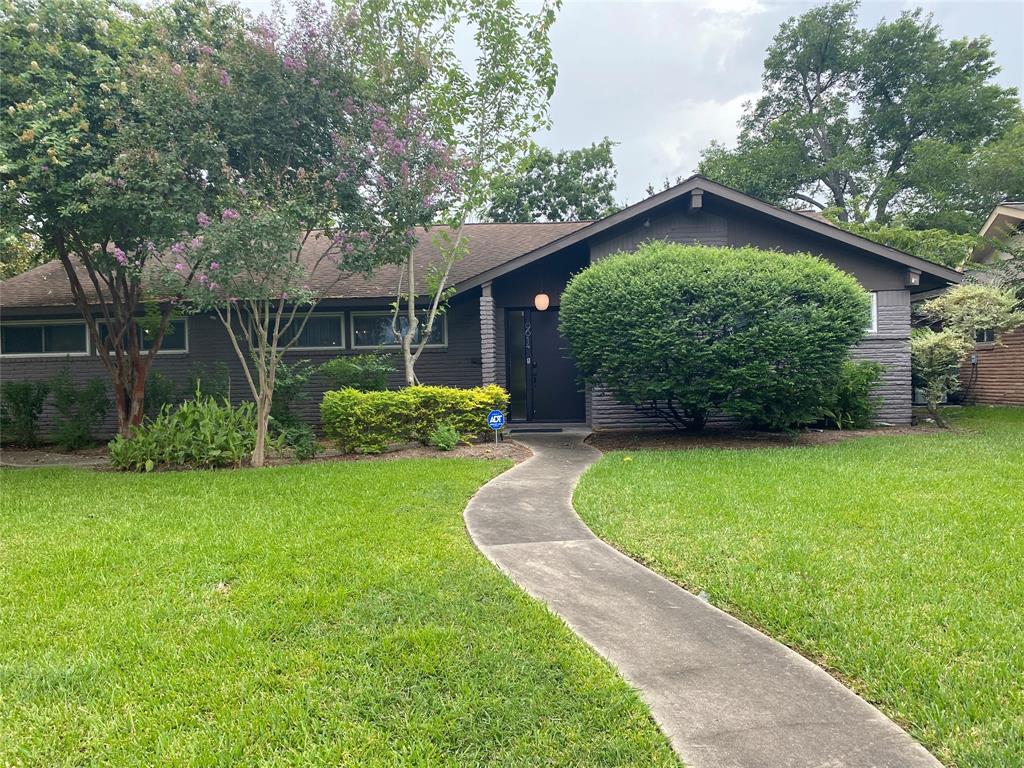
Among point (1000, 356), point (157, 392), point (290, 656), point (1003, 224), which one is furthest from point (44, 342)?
point (1003, 224)

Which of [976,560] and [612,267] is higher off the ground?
[612,267]

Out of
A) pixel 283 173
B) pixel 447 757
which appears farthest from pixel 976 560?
pixel 283 173

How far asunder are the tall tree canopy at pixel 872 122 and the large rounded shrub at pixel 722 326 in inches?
785

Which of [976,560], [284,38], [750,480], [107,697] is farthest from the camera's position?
[284,38]

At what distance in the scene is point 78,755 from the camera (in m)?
2.18

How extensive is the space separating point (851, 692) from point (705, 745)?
2.62 ft

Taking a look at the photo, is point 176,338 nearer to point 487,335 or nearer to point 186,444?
point 186,444

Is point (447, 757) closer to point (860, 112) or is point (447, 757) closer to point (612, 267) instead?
point (612, 267)

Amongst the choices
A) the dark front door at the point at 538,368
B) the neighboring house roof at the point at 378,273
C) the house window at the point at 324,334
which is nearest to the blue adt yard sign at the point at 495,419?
the dark front door at the point at 538,368

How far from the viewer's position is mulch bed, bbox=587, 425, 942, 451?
9234mm

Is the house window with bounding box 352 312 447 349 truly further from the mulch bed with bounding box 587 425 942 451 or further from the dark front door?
the mulch bed with bounding box 587 425 942 451

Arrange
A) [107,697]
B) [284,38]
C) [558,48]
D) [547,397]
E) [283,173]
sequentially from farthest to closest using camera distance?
1. [547,397]
2. [558,48]
3. [283,173]
4. [284,38]
5. [107,697]

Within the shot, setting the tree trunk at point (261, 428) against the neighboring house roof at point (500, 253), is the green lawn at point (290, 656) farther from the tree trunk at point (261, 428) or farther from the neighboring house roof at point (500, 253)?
the neighboring house roof at point (500, 253)

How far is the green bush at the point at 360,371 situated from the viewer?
34.2 feet
